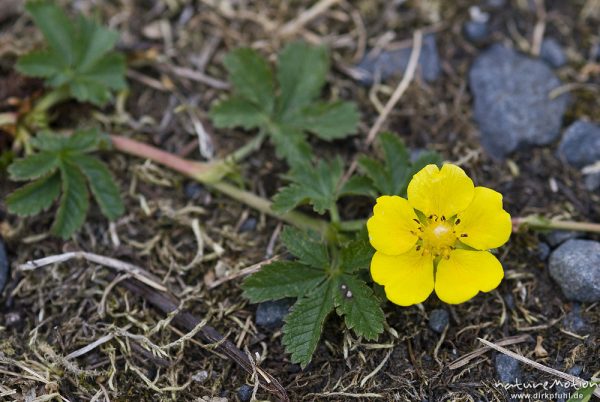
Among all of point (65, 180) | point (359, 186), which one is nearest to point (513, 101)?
point (359, 186)

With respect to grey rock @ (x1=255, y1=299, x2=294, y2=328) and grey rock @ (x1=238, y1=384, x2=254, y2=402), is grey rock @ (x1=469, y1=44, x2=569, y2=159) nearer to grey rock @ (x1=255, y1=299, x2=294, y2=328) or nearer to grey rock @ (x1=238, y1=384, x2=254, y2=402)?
grey rock @ (x1=255, y1=299, x2=294, y2=328)

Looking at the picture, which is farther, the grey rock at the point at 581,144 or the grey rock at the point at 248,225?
the grey rock at the point at 581,144

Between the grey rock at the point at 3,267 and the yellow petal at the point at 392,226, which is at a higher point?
the yellow petal at the point at 392,226

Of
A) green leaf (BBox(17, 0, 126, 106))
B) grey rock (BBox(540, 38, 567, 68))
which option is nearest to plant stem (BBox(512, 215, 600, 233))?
grey rock (BBox(540, 38, 567, 68))

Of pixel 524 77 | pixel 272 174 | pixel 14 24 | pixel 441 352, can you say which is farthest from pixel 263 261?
pixel 14 24

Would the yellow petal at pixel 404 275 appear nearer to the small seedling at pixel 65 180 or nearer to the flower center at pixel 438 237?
the flower center at pixel 438 237

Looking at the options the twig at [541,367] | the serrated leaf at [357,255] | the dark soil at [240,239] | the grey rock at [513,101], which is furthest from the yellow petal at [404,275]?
the grey rock at [513,101]

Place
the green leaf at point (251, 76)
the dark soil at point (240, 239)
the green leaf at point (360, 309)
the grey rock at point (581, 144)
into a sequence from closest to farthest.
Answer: the green leaf at point (360, 309) < the dark soil at point (240, 239) < the grey rock at point (581, 144) < the green leaf at point (251, 76)
